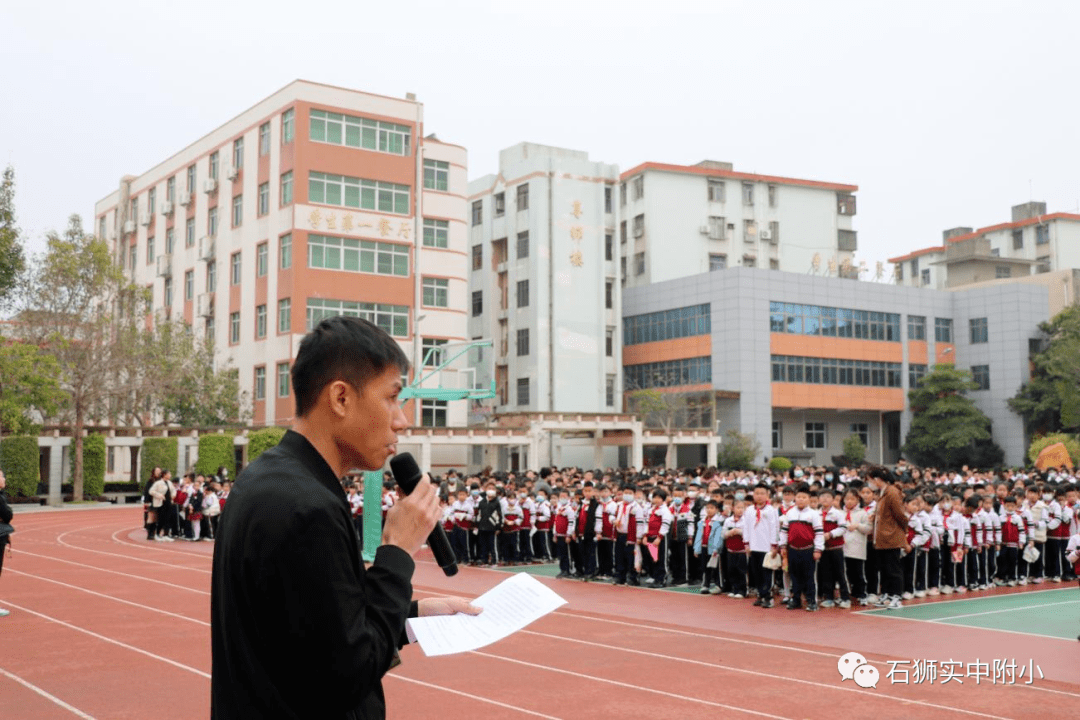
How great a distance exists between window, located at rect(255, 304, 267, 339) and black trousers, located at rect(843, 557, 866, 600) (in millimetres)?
35537

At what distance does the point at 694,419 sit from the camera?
173 ft

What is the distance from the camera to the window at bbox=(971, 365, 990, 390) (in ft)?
187

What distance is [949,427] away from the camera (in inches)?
2127

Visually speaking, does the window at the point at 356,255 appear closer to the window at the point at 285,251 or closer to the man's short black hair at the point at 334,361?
the window at the point at 285,251

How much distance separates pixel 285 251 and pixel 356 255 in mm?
3040

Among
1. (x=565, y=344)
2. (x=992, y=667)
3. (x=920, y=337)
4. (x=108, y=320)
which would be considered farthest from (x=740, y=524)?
(x=920, y=337)

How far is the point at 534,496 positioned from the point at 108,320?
2596 cm

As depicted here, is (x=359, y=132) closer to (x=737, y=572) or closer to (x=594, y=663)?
(x=737, y=572)

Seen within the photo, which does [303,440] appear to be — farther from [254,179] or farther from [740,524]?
[254,179]

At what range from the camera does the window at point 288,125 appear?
43069mm

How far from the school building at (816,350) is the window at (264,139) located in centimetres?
2303

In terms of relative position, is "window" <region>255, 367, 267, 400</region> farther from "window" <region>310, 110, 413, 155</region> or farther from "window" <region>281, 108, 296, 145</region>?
"window" <region>310, 110, 413, 155</region>

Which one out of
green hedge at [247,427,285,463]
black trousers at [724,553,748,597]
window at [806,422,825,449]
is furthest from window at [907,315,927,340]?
black trousers at [724,553,748,597]

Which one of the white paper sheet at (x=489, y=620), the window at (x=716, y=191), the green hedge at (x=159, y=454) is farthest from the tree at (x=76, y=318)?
the white paper sheet at (x=489, y=620)
